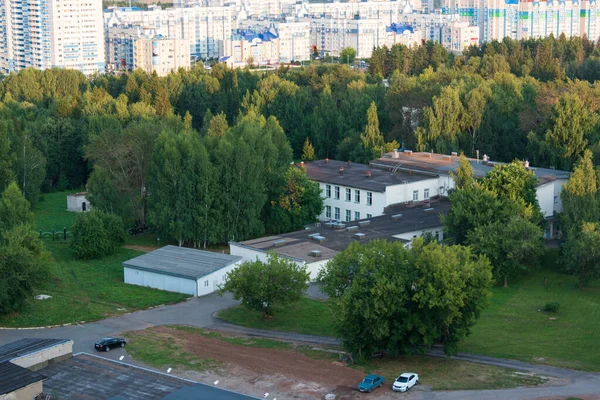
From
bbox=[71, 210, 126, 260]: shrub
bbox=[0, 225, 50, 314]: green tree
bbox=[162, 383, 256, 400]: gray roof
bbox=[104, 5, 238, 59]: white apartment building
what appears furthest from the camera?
bbox=[104, 5, 238, 59]: white apartment building

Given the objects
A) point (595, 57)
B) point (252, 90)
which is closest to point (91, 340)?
point (252, 90)

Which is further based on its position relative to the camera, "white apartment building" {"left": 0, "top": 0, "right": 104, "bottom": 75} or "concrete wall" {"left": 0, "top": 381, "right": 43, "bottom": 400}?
"white apartment building" {"left": 0, "top": 0, "right": 104, "bottom": 75}

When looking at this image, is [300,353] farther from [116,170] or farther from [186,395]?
[116,170]

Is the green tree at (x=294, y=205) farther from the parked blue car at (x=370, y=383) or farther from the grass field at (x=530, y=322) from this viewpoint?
the parked blue car at (x=370, y=383)

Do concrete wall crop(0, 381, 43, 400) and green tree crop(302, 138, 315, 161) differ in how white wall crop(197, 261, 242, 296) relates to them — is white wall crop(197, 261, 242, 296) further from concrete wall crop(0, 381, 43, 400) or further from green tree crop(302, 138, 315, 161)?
green tree crop(302, 138, 315, 161)

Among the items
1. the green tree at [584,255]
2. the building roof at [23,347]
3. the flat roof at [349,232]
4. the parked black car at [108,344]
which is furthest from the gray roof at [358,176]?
the building roof at [23,347]

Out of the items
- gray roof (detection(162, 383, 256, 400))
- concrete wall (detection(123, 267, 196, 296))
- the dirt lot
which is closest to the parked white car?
the dirt lot
